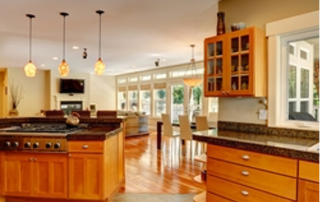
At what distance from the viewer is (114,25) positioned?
4.20 m

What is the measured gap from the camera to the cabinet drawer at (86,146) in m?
2.76

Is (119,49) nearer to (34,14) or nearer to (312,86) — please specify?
(34,14)

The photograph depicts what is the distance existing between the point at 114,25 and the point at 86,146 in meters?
2.38

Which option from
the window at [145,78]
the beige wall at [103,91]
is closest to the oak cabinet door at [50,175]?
the window at [145,78]

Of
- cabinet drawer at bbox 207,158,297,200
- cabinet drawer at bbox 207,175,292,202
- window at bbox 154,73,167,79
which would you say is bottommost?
cabinet drawer at bbox 207,175,292,202

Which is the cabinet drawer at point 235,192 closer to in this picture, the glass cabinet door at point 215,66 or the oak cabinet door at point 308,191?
the oak cabinet door at point 308,191

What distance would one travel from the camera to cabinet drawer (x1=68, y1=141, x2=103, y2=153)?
276 cm

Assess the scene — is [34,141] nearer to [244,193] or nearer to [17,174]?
[17,174]

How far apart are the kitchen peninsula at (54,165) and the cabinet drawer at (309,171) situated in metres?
1.97

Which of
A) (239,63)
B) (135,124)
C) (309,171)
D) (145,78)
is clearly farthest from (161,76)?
(309,171)

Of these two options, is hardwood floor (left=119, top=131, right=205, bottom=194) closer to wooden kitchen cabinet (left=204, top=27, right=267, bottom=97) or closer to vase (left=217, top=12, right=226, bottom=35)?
wooden kitchen cabinet (left=204, top=27, right=267, bottom=97)

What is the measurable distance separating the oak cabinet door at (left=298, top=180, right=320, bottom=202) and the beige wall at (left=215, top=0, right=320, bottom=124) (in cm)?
102

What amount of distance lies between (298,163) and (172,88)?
7.79m

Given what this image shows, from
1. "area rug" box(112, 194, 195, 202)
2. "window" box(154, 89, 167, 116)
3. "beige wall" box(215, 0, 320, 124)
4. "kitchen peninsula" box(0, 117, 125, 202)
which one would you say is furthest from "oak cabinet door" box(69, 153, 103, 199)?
"window" box(154, 89, 167, 116)
